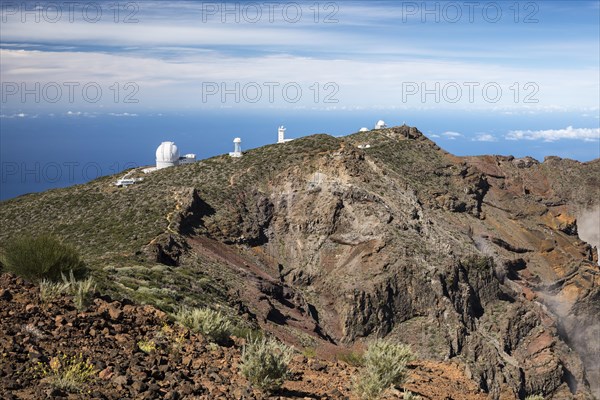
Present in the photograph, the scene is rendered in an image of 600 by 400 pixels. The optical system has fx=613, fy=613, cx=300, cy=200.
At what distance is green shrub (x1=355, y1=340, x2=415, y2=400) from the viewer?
11.6 m

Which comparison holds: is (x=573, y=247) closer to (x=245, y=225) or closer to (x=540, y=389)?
(x=540, y=389)

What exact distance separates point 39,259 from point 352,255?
95.8ft

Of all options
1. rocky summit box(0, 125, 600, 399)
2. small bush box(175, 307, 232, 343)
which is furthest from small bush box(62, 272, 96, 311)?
rocky summit box(0, 125, 600, 399)

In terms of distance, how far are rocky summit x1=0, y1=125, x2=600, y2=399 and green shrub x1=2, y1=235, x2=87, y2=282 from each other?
300 centimetres

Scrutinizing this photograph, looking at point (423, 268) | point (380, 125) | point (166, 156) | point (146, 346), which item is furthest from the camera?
point (380, 125)

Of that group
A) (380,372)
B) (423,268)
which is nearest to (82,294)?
(380,372)

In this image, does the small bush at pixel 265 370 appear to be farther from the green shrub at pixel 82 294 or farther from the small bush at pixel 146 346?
the green shrub at pixel 82 294

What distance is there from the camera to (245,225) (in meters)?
43.2

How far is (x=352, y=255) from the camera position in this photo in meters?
42.0

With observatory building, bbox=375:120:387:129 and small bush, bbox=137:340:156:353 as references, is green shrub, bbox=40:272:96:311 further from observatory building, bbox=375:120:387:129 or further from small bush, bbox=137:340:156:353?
observatory building, bbox=375:120:387:129

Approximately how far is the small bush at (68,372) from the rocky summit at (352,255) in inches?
272

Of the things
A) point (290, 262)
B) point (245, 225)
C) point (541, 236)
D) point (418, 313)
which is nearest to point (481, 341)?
point (418, 313)

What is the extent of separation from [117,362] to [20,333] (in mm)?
1941

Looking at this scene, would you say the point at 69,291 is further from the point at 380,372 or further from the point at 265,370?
the point at 380,372
